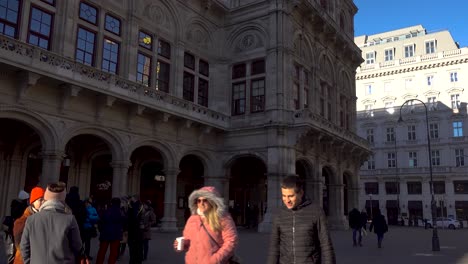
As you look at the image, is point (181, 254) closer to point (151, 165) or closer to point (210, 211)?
point (210, 211)

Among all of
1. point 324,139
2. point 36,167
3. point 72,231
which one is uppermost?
point 324,139

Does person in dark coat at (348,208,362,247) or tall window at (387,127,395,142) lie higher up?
tall window at (387,127,395,142)

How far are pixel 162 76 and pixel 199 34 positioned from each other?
4363 mm

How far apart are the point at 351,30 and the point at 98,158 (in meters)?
25.5

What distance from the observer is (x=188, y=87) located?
2444 centimetres

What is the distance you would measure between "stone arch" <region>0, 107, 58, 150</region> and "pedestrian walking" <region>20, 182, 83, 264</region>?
12.1 metres

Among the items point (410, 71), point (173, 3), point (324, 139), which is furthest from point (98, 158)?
point (410, 71)

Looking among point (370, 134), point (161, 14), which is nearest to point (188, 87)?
point (161, 14)

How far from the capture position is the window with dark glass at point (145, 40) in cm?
2175

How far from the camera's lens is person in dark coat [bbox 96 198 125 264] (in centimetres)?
A: 921

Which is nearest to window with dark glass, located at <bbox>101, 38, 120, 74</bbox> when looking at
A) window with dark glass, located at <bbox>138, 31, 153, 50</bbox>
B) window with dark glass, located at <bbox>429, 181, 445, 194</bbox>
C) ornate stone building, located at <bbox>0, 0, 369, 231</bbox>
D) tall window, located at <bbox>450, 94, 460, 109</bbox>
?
ornate stone building, located at <bbox>0, 0, 369, 231</bbox>

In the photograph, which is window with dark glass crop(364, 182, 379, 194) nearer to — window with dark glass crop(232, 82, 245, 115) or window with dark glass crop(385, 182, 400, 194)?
window with dark glass crop(385, 182, 400, 194)

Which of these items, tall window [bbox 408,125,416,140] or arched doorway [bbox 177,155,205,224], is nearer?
arched doorway [bbox 177,155,205,224]

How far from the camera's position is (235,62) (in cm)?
2673
